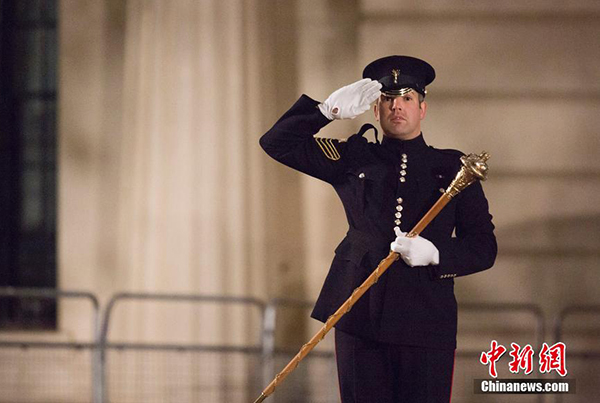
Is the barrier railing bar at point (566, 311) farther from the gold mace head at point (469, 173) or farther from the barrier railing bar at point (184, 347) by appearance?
the gold mace head at point (469, 173)

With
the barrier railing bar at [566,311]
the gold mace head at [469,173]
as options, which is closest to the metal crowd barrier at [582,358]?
the barrier railing bar at [566,311]

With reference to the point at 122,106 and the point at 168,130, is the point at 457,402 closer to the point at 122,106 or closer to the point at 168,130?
the point at 168,130

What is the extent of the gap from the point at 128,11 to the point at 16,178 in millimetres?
1451

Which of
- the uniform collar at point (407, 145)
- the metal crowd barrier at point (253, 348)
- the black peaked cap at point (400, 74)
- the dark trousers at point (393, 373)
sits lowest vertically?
the dark trousers at point (393, 373)

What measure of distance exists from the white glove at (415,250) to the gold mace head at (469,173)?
0.16m

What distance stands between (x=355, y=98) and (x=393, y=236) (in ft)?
1.32

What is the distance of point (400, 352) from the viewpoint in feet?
10.5

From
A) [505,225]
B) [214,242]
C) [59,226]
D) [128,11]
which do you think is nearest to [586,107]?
[505,225]

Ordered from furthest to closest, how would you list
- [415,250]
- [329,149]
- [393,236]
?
1. [329,149]
2. [393,236]
3. [415,250]

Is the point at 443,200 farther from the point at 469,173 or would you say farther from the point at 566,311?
the point at 566,311

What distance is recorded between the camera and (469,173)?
318cm

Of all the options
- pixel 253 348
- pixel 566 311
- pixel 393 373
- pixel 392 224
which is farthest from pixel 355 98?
pixel 566 311

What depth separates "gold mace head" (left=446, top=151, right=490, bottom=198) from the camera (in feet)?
10.4

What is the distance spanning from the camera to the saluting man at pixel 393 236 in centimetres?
320
